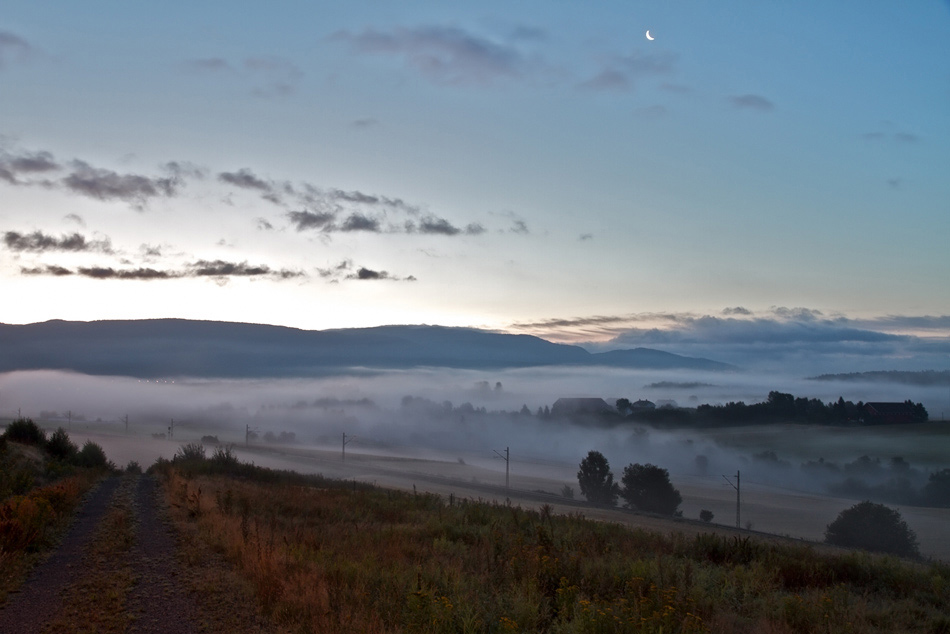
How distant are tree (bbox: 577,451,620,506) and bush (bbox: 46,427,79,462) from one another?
6263cm

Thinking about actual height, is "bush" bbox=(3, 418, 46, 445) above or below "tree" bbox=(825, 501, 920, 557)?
above

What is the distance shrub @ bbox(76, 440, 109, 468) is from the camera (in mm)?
51062

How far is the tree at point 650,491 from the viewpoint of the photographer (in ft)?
270

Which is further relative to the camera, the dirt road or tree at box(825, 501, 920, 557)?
tree at box(825, 501, 920, 557)

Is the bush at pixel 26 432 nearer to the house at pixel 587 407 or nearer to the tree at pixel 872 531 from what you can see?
the tree at pixel 872 531

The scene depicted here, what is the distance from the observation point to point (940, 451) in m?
109

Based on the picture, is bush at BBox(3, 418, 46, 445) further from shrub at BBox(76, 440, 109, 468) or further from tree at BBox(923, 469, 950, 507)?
tree at BBox(923, 469, 950, 507)

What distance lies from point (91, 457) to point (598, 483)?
206 feet

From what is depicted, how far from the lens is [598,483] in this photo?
302 feet

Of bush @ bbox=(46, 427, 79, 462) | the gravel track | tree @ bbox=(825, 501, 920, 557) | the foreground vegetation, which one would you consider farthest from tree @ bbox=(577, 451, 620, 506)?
the gravel track

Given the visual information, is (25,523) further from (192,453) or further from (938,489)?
(938,489)

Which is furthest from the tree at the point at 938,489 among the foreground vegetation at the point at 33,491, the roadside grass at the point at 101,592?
the roadside grass at the point at 101,592

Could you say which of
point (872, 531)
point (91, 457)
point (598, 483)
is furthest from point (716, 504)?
point (91, 457)

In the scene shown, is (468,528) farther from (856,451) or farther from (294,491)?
(856,451)
